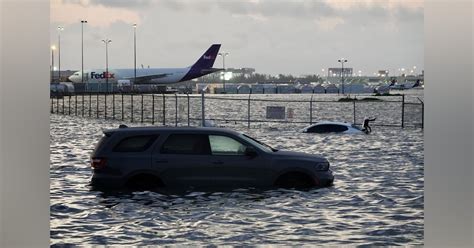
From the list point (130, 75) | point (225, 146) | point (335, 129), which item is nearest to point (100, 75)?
point (130, 75)

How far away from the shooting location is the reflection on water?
27.3 ft

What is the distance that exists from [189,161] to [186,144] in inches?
16.6

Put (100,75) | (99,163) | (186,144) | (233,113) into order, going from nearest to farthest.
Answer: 1. (99,163)
2. (186,144)
3. (233,113)
4. (100,75)

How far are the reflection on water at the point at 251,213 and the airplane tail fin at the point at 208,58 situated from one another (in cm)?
9630

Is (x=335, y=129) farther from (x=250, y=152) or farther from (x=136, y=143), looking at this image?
(x=136, y=143)

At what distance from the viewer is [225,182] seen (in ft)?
39.1

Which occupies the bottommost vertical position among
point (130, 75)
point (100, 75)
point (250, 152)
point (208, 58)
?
point (250, 152)

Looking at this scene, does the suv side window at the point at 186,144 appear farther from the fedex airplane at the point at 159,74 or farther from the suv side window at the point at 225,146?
the fedex airplane at the point at 159,74

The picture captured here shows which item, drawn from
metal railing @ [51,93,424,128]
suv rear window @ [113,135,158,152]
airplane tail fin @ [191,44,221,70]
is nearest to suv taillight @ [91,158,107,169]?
suv rear window @ [113,135,158,152]

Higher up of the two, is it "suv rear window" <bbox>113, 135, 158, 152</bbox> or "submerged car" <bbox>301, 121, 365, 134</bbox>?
"suv rear window" <bbox>113, 135, 158, 152</bbox>

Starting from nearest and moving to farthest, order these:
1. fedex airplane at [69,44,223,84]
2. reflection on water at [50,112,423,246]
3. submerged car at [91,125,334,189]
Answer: reflection on water at [50,112,423,246], submerged car at [91,125,334,189], fedex airplane at [69,44,223,84]

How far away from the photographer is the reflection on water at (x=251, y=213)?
8.34m

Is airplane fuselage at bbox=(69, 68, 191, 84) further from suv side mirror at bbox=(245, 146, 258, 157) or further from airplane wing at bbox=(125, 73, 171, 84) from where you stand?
suv side mirror at bbox=(245, 146, 258, 157)

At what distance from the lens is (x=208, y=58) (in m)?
114
